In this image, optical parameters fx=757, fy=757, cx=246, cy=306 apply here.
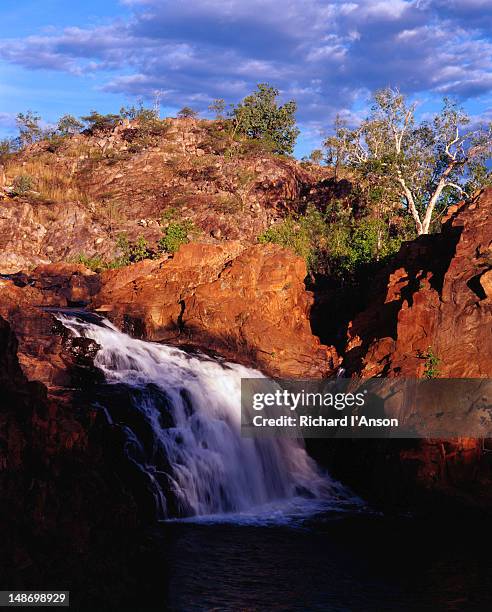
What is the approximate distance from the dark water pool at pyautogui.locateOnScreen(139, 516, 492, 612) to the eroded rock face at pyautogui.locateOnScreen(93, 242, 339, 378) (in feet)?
28.5

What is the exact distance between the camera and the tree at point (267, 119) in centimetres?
5628

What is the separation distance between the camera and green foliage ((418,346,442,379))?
66.3 ft

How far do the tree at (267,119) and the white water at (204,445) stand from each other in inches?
1401

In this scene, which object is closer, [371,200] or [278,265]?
[278,265]

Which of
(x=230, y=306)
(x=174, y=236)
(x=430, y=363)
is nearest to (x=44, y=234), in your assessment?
(x=174, y=236)

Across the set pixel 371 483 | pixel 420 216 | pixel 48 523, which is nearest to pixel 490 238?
pixel 371 483

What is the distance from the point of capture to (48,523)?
1115 centimetres

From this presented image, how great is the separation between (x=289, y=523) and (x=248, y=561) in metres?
2.90

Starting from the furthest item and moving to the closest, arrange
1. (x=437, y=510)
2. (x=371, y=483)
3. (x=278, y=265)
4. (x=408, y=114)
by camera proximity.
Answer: (x=408, y=114) → (x=278, y=265) → (x=371, y=483) → (x=437, y=510)

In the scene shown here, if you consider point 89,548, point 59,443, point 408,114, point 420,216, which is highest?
point 408,114

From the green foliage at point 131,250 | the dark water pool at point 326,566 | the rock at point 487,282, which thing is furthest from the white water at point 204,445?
the green foliage at point 131,250

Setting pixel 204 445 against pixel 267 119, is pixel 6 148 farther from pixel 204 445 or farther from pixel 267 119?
pixel 204 445

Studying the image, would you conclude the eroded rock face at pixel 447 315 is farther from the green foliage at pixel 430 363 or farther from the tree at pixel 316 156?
the tree at pixel 316 156

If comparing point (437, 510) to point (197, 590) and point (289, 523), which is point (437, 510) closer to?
point (289, 523)
